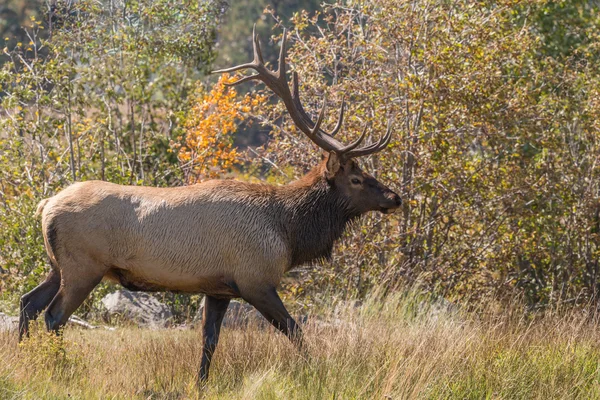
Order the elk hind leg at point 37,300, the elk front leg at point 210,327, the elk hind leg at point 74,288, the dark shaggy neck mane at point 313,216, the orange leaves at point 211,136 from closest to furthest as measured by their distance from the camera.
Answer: the elk hind leg at point 74,288
the elk front leg at point 210,327
the elk hind leg at point 37,300
the dark shaggy neck mane at point 313,216
the orange leaves at point 211,136

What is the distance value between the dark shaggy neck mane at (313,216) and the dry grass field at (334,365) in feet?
2.28

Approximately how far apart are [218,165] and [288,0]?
2855cm

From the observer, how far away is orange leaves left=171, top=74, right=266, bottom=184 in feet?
37.5

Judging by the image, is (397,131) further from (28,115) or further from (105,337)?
(28,115)

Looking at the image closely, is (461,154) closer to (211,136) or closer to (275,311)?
(211,136)

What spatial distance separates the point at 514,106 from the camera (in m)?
10.4

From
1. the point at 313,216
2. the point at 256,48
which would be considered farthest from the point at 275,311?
the point at 256,48

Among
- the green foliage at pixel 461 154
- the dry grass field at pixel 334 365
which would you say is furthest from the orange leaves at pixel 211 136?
the dry grass field at pixel 334 365

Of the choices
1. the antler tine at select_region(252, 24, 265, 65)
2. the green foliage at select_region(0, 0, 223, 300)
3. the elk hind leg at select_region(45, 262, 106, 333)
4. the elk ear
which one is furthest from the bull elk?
the green foliage at select_region(0, 0, 223, 300)

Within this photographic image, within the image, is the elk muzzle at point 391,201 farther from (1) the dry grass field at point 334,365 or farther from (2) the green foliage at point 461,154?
(2) the green foliage at point 461,154

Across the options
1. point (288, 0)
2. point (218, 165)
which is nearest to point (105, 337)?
point (218, 165)

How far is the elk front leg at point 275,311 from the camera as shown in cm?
733

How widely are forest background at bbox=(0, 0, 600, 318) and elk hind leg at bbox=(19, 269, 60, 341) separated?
247 centimetres

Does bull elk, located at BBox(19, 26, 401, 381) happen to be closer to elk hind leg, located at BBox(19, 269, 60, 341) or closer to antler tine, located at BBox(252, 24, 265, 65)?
elk hind leg, located at BBox(19, 269, 60, 341)
